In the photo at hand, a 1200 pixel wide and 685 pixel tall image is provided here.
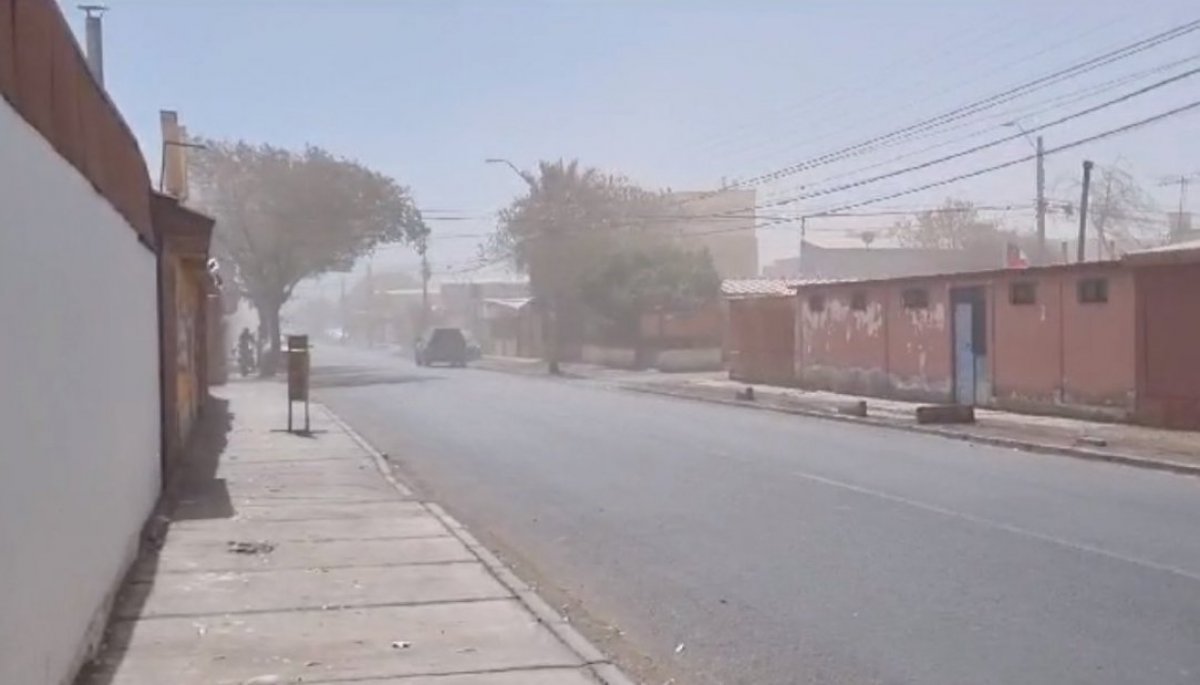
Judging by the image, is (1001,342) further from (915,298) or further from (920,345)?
(915,298)

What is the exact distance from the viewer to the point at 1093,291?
27016 millimetres

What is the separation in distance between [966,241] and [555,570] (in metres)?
83.7

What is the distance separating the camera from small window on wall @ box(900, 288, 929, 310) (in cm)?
3369

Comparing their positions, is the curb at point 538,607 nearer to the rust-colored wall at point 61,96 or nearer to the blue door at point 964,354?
the rust-colored wall at point 61,96

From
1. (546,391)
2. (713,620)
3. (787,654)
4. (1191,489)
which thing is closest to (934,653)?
(787,654)

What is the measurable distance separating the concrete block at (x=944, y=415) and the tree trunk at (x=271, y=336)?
3665cm

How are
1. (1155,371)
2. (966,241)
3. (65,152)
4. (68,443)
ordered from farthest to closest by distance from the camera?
(966,241)
(1155,371)
(65,152)
(68,443)

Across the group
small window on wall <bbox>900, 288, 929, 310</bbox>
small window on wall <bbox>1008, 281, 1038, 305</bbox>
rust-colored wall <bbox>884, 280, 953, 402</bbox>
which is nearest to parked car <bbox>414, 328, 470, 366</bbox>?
rust-colored wall <bbox>884, 280, 953, 402</bbox>

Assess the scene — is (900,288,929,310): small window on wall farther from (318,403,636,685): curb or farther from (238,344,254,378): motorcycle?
(238,344,254,378): motorcycle

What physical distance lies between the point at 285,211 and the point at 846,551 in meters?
54.4

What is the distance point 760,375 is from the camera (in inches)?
1804

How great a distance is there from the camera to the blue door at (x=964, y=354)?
31703mm

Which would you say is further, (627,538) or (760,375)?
(760,375)

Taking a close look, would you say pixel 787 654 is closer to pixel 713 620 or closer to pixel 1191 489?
pixel 713 620
